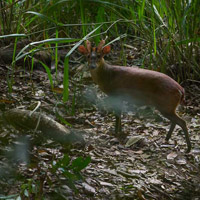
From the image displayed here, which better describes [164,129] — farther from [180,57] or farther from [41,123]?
[41,123]

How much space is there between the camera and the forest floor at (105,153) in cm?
245

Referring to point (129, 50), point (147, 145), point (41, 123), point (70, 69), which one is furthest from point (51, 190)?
point (129, 50)

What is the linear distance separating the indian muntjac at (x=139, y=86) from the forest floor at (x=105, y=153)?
216 millimetres

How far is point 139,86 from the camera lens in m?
3.76

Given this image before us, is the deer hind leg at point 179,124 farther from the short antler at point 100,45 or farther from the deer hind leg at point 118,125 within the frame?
the short antler at point 100,45

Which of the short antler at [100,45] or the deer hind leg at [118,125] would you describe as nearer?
the deer hind leg at [118,125]

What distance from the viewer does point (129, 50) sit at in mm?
5922

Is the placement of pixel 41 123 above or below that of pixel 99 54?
below

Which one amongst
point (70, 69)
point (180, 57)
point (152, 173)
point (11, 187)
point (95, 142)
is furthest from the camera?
point (70, 69)

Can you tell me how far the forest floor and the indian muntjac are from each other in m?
0.22

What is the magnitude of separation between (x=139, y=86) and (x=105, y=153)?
0.85 meters

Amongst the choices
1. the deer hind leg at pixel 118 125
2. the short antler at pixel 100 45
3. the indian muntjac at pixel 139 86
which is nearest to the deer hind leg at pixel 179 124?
the indian muntjac at pixel 139 86

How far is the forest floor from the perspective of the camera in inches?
96.3

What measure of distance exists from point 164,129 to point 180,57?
1023 mm
